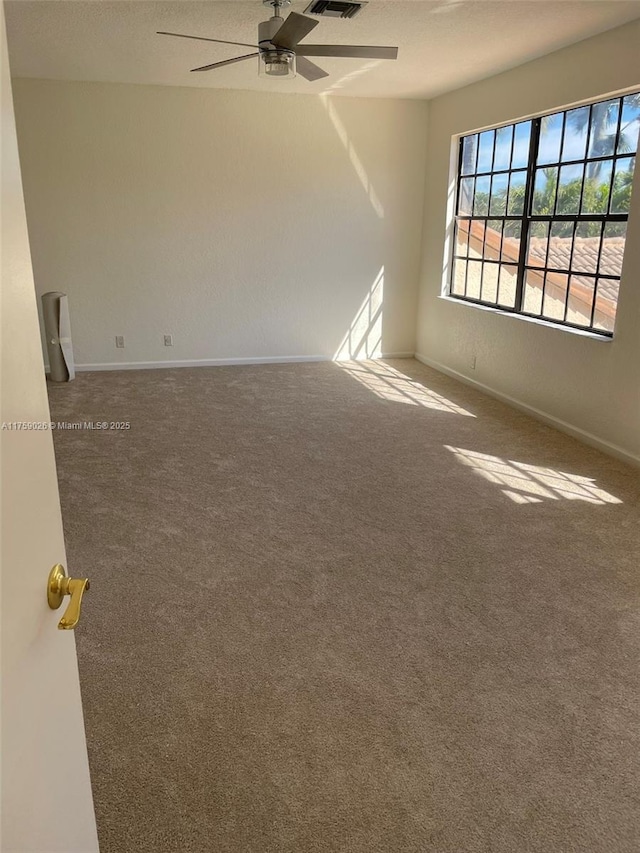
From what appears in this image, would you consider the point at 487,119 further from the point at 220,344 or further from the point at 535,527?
the point at 535,527

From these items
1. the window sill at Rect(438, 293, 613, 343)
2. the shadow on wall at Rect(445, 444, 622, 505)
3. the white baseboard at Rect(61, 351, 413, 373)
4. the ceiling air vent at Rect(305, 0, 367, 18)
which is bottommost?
the shadow on wall at Rect(445, 444, 622, 505)

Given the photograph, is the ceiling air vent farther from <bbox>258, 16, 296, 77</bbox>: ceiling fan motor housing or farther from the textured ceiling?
<bbox>258, 16, 296, 77</bbox>: ceiling fan motor housing

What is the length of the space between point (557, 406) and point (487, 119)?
2502 mm

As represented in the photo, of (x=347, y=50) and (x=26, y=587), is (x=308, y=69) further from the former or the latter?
(x=26, y=587)

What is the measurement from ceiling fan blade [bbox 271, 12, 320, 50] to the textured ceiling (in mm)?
361

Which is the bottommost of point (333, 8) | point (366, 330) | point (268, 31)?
point (366, 330)

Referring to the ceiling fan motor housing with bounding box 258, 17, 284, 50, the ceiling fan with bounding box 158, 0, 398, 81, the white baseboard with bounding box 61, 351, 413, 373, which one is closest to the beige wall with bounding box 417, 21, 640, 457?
the white baseboard with bounding box 61, 351, 413, 373

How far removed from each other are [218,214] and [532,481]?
13.3 feet

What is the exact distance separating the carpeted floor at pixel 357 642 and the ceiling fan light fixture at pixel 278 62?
2.19m

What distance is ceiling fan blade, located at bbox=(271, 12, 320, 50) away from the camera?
2996mm

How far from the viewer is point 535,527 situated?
3.19m

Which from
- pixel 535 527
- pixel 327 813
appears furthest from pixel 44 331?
pixel 327 813

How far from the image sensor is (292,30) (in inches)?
124

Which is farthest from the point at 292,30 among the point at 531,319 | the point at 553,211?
the point at 531,319
